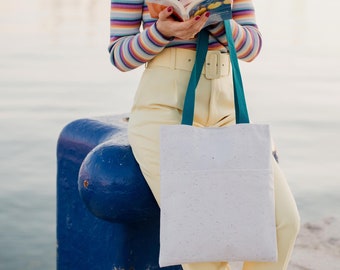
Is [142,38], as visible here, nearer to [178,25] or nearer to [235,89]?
[178,25]

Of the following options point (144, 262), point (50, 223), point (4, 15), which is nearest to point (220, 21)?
point (144, 262)

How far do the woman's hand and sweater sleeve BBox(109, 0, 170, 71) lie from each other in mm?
58

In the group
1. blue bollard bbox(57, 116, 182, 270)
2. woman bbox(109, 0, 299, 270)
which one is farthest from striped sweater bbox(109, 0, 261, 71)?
blue bollard bbox(57, 116, 182, 270)

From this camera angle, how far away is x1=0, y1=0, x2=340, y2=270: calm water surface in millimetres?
4332

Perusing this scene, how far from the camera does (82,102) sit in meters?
6.33

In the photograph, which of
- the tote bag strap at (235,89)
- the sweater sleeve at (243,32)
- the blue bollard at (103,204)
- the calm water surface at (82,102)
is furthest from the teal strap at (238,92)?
the calm water surface at (82,102)

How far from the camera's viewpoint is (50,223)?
4.20 meters

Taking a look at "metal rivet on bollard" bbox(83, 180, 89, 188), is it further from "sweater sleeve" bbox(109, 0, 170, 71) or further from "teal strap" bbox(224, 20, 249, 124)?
"teal strap" bbox(224, 20, 249, 124)

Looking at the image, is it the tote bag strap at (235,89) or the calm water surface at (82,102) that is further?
the calm water surface at (82,102)

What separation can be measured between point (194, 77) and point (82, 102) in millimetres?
4150

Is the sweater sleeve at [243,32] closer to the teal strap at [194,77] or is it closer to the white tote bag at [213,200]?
the teal strap at [194,77]

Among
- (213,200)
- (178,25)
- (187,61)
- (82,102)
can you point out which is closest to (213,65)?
(187,61)

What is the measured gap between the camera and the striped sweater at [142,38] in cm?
231

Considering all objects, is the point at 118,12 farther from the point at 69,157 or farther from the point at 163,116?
the point at 69,157
